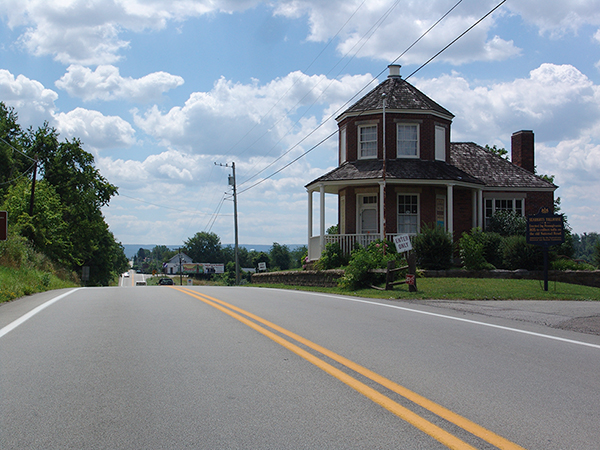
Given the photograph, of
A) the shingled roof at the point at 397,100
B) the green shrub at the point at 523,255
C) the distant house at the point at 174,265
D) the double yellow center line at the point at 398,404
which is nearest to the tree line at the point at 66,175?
the shingled roof at the point at 397,100

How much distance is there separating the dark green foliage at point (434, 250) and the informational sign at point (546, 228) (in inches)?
189

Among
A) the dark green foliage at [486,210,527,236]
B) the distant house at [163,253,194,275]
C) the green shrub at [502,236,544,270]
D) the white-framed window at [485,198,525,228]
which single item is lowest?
the distant house at [163,253,194,275]

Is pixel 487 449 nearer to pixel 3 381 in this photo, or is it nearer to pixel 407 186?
pixel 3 381

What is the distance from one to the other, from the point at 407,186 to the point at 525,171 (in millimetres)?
7502

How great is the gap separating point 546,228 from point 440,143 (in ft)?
34.5

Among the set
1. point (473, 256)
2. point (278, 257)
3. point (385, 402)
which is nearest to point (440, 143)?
point (473, 256)

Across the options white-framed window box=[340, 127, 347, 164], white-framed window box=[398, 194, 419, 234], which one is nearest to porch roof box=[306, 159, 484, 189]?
white-framed window box=[340, 127, 347, 164]

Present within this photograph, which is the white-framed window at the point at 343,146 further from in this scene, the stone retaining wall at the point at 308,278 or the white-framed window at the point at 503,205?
the white-framed window at the point at 503,205

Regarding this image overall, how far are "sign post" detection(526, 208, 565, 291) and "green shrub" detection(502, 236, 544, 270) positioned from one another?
4066mm

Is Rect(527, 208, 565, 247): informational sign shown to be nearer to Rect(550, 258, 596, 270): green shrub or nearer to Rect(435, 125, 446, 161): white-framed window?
Rect(550, 258, 596, 270): green shrub

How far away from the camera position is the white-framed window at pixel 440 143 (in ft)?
86.7

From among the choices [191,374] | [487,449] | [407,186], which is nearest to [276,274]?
[407,186]

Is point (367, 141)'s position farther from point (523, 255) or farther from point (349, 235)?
point (523, 255)

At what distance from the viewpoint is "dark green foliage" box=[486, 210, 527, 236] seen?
2544 centimetres
